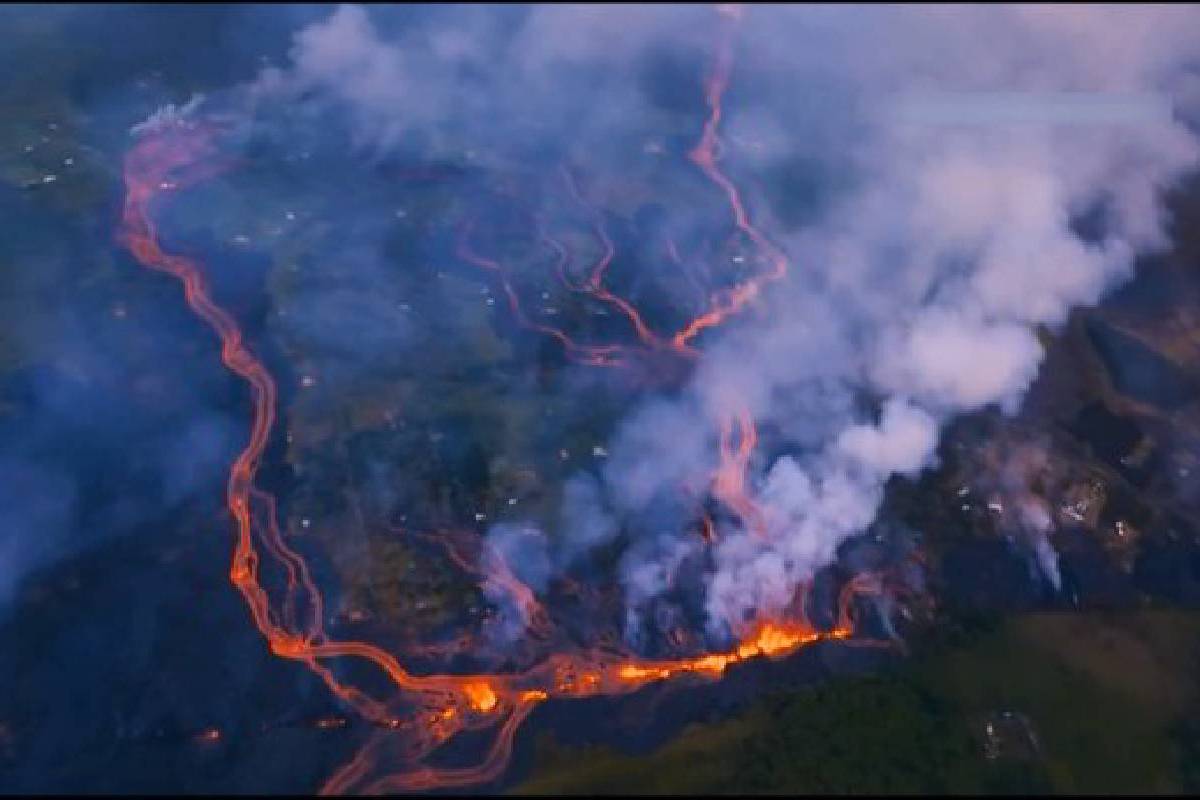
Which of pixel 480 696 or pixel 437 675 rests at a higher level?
pixel 480 696

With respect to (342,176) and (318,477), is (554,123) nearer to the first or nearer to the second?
(342,176)

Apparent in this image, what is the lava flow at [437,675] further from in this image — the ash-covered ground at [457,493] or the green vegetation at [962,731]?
the green vegetation at [962,731]

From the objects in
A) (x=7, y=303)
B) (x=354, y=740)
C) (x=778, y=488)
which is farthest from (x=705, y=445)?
(x=7, y=303)

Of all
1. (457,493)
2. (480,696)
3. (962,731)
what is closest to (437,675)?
(480,696)

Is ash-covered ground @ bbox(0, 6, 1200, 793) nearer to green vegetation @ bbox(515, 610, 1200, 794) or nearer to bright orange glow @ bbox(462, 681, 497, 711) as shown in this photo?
green vegetation @ bbox(515, 610, 1200, 794)

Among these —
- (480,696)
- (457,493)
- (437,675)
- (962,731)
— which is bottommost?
(437,675)

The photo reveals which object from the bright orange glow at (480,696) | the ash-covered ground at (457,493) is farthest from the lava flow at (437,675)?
the ash-covered ground at (457,493)

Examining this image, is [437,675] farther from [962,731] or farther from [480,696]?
[962,731]

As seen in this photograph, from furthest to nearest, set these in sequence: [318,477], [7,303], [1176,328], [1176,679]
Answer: [1176,328] → [7,303] → [318,477] → [1176,679]
